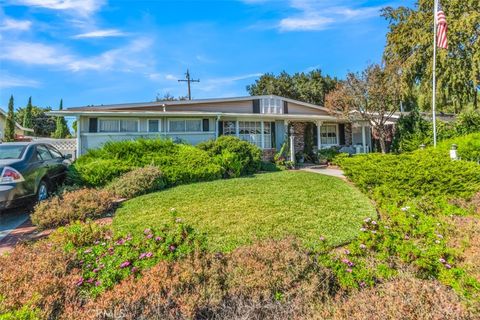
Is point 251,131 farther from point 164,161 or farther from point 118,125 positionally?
point 164,161

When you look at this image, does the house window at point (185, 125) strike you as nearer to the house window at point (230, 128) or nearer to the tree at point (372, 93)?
the house window at point (230, 128)

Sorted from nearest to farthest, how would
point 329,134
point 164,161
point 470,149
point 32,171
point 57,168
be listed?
point 32,171 → point 57,168 → point 470,149 → point 164,161 → point 329,134

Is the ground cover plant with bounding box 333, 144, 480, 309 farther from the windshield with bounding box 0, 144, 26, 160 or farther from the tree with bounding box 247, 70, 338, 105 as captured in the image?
the tree with bounding box 247, 70, 338, 105

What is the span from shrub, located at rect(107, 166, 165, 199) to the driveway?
1869 millimetres

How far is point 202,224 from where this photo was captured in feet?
15.8

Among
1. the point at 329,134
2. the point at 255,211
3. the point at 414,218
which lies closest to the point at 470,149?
the point at 414,218

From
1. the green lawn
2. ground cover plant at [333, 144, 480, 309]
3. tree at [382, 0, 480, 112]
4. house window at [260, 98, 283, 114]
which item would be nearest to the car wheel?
the green lawn

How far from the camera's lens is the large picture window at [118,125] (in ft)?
42.4

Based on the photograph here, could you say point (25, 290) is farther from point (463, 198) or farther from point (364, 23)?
point (364, 23)

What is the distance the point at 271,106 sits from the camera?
58.7 ft

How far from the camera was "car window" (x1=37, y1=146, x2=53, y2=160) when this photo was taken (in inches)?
264

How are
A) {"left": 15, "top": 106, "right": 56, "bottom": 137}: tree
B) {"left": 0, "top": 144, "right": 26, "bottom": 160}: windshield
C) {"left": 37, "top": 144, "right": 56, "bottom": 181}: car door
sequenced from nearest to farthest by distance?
{"left": 0, "top": 144, "right": 26, "bottom": 160}: windshield → {"left": 37, "top": 144, "right": 56, "bottom": 181}: car door → {"left": 15, "top": 106, "right": 56, "bottom": 137}: tree

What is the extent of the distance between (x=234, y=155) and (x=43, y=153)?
19.2 ft

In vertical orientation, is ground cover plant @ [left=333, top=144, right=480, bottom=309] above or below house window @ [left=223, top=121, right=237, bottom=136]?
below
